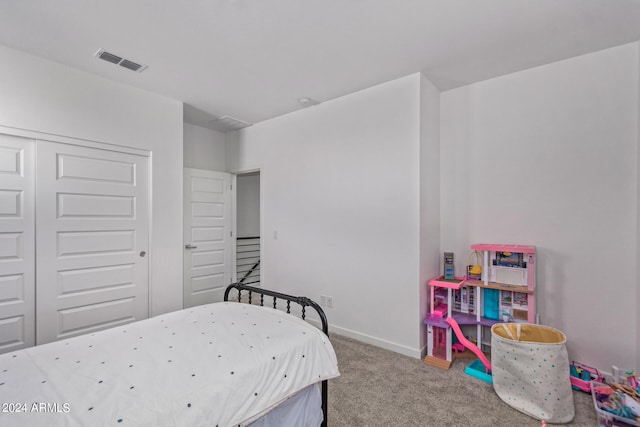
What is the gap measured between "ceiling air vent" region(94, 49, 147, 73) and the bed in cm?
224

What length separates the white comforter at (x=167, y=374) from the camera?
1062mm

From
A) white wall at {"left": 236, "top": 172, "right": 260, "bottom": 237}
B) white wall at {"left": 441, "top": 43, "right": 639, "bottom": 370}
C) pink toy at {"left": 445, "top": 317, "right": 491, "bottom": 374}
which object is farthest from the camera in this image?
white wall at {"left": 236, "top": 172, "right": 260, "bottom": 237}

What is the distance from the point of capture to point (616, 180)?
243 cm

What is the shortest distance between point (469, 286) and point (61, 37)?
399cm

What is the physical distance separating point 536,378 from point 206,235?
4.00 metres

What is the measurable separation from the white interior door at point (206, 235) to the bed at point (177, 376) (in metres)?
2.55

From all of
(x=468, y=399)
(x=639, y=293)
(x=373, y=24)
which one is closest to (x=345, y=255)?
(x=468, y=399)

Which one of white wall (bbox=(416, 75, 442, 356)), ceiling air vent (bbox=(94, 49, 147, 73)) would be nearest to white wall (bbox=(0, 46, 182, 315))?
ceiling air vent (bbox=(94, 49, 147, 73))

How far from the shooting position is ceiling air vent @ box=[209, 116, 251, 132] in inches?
167

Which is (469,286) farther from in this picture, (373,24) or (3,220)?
(3,220)

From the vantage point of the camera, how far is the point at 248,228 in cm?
579

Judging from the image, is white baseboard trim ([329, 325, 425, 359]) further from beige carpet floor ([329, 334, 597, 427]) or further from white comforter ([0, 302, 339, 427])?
white comforter ([0, 302, 339, 427])

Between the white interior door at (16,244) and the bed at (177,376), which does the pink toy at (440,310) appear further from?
the white interior door at (16,244)

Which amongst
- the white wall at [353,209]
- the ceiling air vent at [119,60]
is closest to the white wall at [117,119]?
the ceiling air vent at [119,60]
